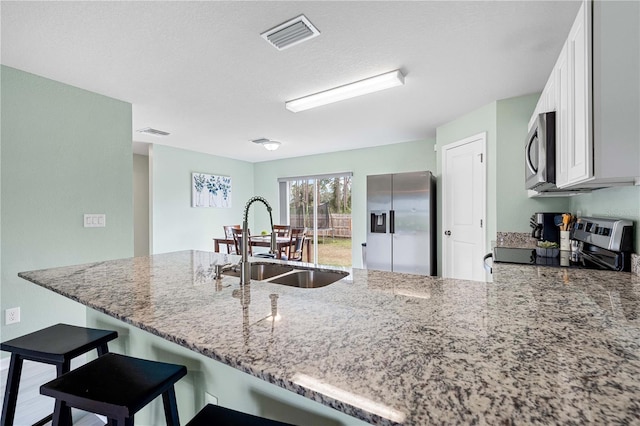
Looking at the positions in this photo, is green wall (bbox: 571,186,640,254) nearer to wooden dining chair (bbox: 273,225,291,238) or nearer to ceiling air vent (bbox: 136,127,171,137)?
wooden dining chair (bbox: 273,225,291,238)

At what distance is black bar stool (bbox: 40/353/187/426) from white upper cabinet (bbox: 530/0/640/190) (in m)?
1.77

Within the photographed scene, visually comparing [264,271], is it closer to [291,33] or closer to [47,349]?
[47,349]

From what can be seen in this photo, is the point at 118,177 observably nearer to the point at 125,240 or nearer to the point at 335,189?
the point at 125,240

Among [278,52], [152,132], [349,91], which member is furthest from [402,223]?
[152,132]

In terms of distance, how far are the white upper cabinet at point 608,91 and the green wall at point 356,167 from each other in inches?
139

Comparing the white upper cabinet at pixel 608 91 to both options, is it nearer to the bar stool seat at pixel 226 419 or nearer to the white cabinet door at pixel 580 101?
the white cabinet door at pixel 580 101

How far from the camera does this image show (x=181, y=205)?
5262mm

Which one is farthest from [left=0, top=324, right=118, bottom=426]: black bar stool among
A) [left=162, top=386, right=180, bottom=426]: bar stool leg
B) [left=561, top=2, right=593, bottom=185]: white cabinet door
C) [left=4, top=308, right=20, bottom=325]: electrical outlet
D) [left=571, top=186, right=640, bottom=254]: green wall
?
[left=571, top=186, right=640, bottom=254]: green wall

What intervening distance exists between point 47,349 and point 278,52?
2.12 meters

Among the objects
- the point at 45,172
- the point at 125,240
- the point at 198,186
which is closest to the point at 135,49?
the point at 45,172

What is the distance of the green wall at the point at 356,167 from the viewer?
15.9 ft

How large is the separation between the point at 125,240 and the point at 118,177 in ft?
2.09

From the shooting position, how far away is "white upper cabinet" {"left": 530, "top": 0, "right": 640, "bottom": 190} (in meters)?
1.08

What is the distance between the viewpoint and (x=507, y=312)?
36.2 inches
